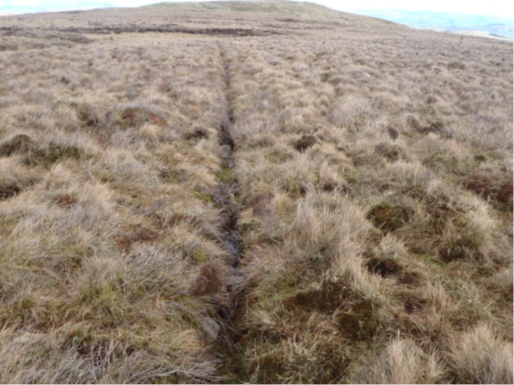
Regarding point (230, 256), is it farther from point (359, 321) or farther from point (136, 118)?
point (136, 118)

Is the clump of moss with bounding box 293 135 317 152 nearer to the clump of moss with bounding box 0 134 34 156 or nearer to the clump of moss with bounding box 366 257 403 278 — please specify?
the clump of moss with bounding box 366 257 403 278

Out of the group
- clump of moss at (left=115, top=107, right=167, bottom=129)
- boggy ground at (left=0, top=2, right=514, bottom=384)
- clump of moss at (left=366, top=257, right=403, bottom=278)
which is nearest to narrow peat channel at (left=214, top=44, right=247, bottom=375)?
boggy ground at (left=0, top=2, right=514, bottom=384)

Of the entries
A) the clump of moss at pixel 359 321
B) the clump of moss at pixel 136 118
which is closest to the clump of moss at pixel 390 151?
the clump of moss at pixel 359 321

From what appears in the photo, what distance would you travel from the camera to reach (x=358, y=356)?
2.54 meters

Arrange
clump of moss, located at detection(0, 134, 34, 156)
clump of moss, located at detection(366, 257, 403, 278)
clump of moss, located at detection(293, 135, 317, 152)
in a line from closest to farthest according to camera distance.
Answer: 1. clump of moss, located at detection(366, 257, 403, 278)
2. clump of moss, located at detection(0, 134, 34, 156)
3. clump of moss, located at detection(293, 135, 317, 152)

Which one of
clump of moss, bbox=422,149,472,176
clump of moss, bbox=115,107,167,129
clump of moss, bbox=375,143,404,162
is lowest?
clump of moss, bbox=422,149,472,176

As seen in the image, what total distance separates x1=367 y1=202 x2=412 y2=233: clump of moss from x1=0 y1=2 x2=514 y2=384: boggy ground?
2 cm

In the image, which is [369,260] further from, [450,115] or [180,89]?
[180,89]

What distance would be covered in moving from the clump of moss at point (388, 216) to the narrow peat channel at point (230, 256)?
1.93 metres

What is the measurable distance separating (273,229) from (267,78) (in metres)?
10.7

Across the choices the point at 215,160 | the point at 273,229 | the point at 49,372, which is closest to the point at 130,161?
the point at 215,160

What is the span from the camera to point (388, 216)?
440 centimetres

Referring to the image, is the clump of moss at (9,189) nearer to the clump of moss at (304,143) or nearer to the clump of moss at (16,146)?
the clump of moss at (16,146)

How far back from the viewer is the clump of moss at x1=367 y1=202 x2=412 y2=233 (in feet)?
14.0
